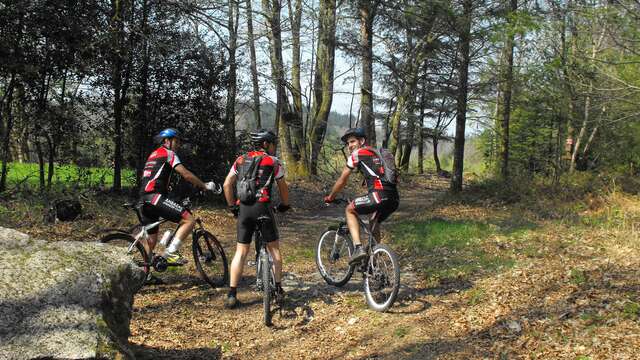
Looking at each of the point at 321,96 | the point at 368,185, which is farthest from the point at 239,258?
the point at 321,96

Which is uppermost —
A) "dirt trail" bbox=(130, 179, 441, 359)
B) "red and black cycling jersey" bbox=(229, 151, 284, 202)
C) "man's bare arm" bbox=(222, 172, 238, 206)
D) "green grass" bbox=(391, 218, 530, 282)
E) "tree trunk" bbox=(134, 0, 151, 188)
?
"tree trunk" bbox=(134, 0, 151, 188)

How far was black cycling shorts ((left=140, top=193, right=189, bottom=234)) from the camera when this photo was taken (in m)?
7.07

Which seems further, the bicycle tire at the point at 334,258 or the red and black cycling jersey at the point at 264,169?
the bicycle tire at the point at 334,258

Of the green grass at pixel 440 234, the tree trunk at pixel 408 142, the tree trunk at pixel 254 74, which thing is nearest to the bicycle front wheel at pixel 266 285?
the green grass at pixel 440 234

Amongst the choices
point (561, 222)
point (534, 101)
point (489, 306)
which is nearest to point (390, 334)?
point (489, 306)

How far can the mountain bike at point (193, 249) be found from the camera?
720cm

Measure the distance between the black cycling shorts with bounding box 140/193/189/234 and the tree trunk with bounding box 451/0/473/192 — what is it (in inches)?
442

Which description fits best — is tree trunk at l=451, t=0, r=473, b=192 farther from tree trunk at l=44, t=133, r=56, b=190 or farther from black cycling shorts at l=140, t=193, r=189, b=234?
tree trunk at l=44, t=133, r=56, b=190

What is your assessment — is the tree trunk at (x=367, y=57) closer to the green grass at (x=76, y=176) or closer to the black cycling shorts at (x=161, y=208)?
the green grass at (x=76, y=176)

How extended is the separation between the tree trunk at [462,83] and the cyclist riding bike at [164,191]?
10969mm

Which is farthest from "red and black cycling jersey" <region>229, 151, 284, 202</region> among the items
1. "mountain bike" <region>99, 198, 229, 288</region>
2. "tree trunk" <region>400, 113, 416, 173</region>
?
"tree trunk" <region>400, 113, 416, 173</region>

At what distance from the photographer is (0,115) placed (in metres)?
12.1

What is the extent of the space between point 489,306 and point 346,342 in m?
1.86

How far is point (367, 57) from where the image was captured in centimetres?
1869
